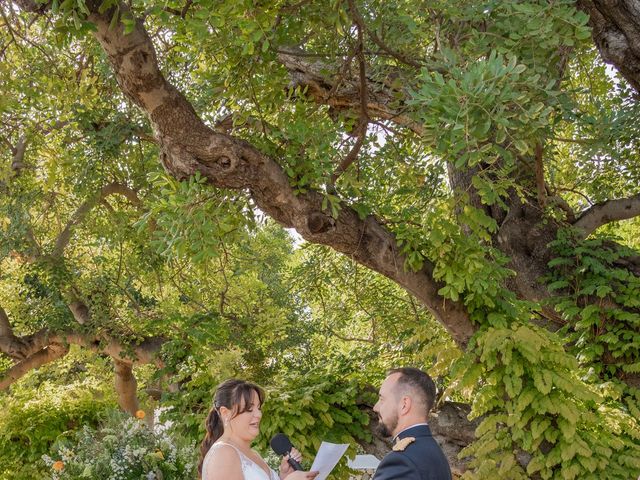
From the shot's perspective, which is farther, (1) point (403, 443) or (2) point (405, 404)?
(2) point (405, 404)

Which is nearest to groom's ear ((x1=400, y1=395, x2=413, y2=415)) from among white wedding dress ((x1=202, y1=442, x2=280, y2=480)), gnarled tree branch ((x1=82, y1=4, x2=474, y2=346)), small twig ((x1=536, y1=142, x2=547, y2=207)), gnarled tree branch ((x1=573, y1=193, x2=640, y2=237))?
white wedding dress ((x1=202, y1=442, x2=280, y2=480))

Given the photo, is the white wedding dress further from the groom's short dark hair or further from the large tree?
the large tree

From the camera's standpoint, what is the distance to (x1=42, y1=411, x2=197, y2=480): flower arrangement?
565 centimetres

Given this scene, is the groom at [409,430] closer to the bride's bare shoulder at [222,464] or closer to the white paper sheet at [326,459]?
the white paper sheet at [326,459]

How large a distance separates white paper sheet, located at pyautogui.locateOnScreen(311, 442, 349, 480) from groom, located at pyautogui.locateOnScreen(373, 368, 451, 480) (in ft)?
1.98

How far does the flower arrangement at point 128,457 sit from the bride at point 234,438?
2.05 m

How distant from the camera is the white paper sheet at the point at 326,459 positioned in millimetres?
3600

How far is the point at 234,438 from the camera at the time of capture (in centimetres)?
370

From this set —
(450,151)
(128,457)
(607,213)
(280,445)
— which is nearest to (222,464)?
(280,445)

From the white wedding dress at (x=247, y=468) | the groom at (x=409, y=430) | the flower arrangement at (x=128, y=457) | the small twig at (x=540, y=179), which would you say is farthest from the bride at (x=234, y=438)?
the small twig at (x=540, y=179)

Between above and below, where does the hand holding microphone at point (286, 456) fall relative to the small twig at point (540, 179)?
below

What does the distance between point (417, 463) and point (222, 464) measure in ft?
3.54

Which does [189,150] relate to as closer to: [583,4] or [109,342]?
[583,4]

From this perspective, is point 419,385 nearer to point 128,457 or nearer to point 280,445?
point 280,445
